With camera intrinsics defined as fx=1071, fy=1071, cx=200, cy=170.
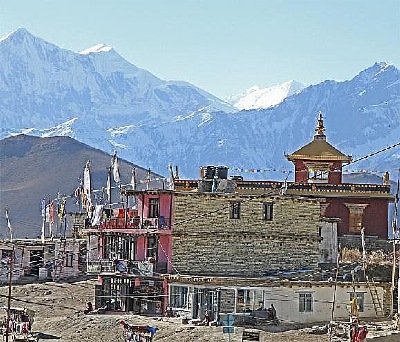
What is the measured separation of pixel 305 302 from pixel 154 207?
12838mm

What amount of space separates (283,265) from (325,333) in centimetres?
1166

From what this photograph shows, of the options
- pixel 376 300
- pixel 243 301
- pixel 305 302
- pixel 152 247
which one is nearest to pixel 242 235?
pixel 152 247

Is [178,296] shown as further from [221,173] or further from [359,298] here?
[221,173]

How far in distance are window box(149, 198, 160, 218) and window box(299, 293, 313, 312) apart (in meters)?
12.1

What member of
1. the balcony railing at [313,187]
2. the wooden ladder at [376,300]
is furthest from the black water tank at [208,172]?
the wooden ladder at [376,300]

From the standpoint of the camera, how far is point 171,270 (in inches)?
2562

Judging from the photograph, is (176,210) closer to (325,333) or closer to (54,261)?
(325,333)

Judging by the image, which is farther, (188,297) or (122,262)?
(122,262)

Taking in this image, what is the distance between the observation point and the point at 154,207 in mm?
66750

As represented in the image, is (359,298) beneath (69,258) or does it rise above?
beneath

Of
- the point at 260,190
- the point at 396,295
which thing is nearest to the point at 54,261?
the point at 260,190

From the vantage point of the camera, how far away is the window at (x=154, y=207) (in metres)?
66.5

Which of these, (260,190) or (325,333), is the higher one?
(260,190)

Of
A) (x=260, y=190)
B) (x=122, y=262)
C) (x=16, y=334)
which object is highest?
(x=260, y=190)
